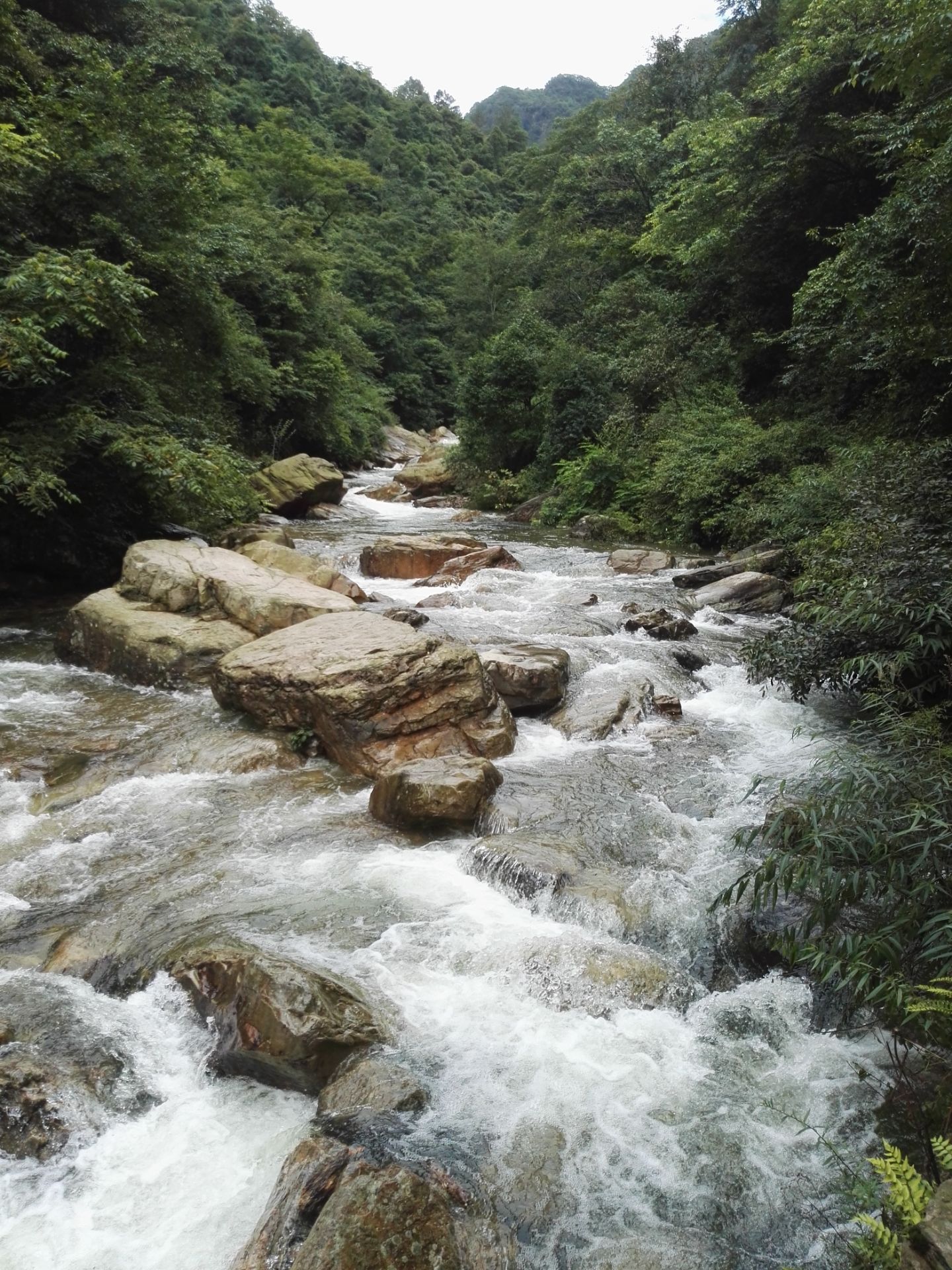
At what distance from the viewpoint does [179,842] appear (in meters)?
5.57

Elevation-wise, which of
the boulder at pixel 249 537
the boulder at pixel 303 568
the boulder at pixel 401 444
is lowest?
the boulder at pixel 303 568

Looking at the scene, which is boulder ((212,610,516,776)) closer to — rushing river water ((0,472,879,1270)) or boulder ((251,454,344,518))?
rushing river water ((0,472,879,1270))

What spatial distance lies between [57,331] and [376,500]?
15.2 metres

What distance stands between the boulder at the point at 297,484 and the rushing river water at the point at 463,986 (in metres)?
12.0

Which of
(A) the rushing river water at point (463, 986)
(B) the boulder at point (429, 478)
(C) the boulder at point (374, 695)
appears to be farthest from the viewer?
(B) the boulder at point (429, 478)

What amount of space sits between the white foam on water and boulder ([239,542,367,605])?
7.61 metres

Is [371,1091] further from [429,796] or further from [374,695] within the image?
[374,695]

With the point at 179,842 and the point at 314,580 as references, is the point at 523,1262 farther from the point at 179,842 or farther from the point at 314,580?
the point at 314,580

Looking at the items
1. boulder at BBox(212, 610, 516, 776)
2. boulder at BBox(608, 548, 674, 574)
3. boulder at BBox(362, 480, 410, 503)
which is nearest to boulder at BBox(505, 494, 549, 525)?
boulder at BBox(362, 480, 410, 503)

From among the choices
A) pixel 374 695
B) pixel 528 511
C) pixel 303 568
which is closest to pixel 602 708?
pixel 374 695

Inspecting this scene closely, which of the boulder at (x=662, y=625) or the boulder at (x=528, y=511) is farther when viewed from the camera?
the boulder at (x=528, y=511)

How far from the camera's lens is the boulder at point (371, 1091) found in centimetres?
327

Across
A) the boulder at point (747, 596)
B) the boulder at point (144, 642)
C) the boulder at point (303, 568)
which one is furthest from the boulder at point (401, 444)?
the boulder at point (144, 642)

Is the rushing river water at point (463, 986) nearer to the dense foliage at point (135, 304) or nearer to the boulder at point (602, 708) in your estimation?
the boulder at point (602, 708)
